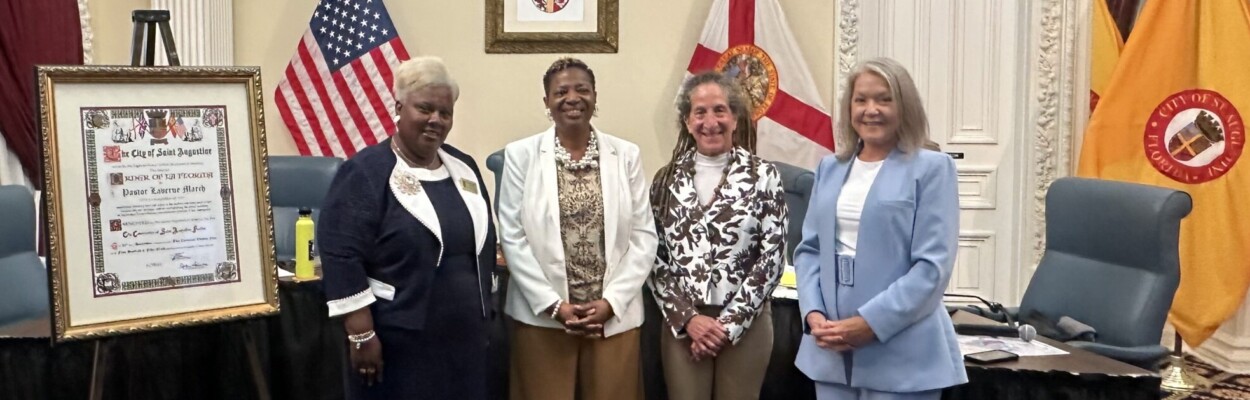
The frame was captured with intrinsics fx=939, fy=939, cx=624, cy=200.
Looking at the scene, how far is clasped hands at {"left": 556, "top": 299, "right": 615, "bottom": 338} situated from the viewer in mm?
2322

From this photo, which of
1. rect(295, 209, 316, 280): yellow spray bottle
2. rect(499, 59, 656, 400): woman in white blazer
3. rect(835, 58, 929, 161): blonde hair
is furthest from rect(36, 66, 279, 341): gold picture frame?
rect(835, 58, 929, 161): blonde hair

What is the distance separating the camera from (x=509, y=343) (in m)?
2.64

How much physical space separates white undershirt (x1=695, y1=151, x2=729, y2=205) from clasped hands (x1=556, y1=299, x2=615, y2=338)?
1.22ft

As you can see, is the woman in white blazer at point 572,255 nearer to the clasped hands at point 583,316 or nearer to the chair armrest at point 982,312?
the clasped hands at point 583,316

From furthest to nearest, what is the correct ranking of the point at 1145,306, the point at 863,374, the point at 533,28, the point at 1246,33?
1. the point at 533,28
2. the point at 1246,33
3. the point at 1145,306
4. the point at 863,374

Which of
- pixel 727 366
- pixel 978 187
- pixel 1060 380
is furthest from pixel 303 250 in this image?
pixel 978 187

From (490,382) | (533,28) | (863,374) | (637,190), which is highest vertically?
(533,28)

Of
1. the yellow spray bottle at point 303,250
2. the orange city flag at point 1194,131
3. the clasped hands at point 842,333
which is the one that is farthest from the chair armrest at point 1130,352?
the yellow spray bottle at point 303,250

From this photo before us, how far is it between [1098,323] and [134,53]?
2.73 m

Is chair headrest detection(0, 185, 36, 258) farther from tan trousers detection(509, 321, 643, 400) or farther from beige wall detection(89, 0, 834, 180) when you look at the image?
beige wall detection(89, 0, 834, 180)

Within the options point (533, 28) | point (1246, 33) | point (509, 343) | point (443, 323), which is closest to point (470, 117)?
point (533, 28)

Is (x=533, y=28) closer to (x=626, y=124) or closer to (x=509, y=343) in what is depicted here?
(x=626, y=124)

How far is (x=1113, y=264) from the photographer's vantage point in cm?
277

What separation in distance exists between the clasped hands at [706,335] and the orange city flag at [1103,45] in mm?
3058
